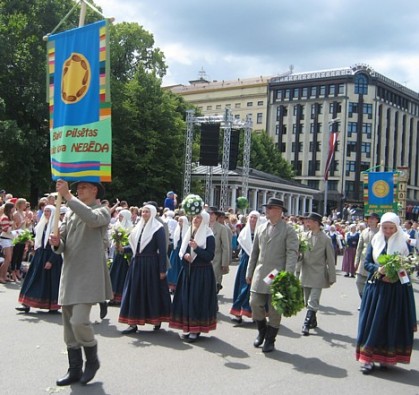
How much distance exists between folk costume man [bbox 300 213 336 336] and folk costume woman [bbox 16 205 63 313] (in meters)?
4.45

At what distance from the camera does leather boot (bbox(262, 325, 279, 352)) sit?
24.9ft

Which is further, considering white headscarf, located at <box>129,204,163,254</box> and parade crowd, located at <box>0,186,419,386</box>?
white headscarf, located at <box>129,204,163,254</box>

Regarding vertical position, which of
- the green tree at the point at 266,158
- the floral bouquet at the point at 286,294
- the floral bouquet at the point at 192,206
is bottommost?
the floral bouquet at the point at 286,294

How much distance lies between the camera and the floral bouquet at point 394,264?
668cm

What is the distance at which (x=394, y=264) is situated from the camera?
6676 mm

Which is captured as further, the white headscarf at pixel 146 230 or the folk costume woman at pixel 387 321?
the white headscarf at pixel 146 230

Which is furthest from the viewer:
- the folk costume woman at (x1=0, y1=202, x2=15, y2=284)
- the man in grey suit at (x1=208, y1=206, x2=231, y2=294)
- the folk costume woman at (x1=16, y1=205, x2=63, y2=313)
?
the folk costume woman at (x1=0, y1=202, x2=15, y2=284)

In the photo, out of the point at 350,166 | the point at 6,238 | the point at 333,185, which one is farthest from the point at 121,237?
the point at 350,166

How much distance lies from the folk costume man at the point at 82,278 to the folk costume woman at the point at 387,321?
131 inches

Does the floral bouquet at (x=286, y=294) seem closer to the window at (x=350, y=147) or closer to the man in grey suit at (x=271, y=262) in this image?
the man in grey suit at (x=271, y=262)

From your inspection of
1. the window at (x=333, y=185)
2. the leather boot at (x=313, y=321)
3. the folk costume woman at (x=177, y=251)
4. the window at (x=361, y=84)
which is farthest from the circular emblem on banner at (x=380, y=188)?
the window at (x=361, y=84)

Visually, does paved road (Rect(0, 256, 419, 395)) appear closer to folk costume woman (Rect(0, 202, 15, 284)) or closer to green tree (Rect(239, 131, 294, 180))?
folk costume woman (Rect(0, 202, 15, 284))

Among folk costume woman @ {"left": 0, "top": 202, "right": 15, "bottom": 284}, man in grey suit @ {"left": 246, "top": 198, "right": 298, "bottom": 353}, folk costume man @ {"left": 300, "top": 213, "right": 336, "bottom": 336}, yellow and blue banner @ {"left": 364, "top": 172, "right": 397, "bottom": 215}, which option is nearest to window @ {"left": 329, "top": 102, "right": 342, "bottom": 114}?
yellow and blue banner @ {"left": 364, "top": 172, "right": 397, "bottom": 215}

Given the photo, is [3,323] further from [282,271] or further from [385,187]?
[385,187]
